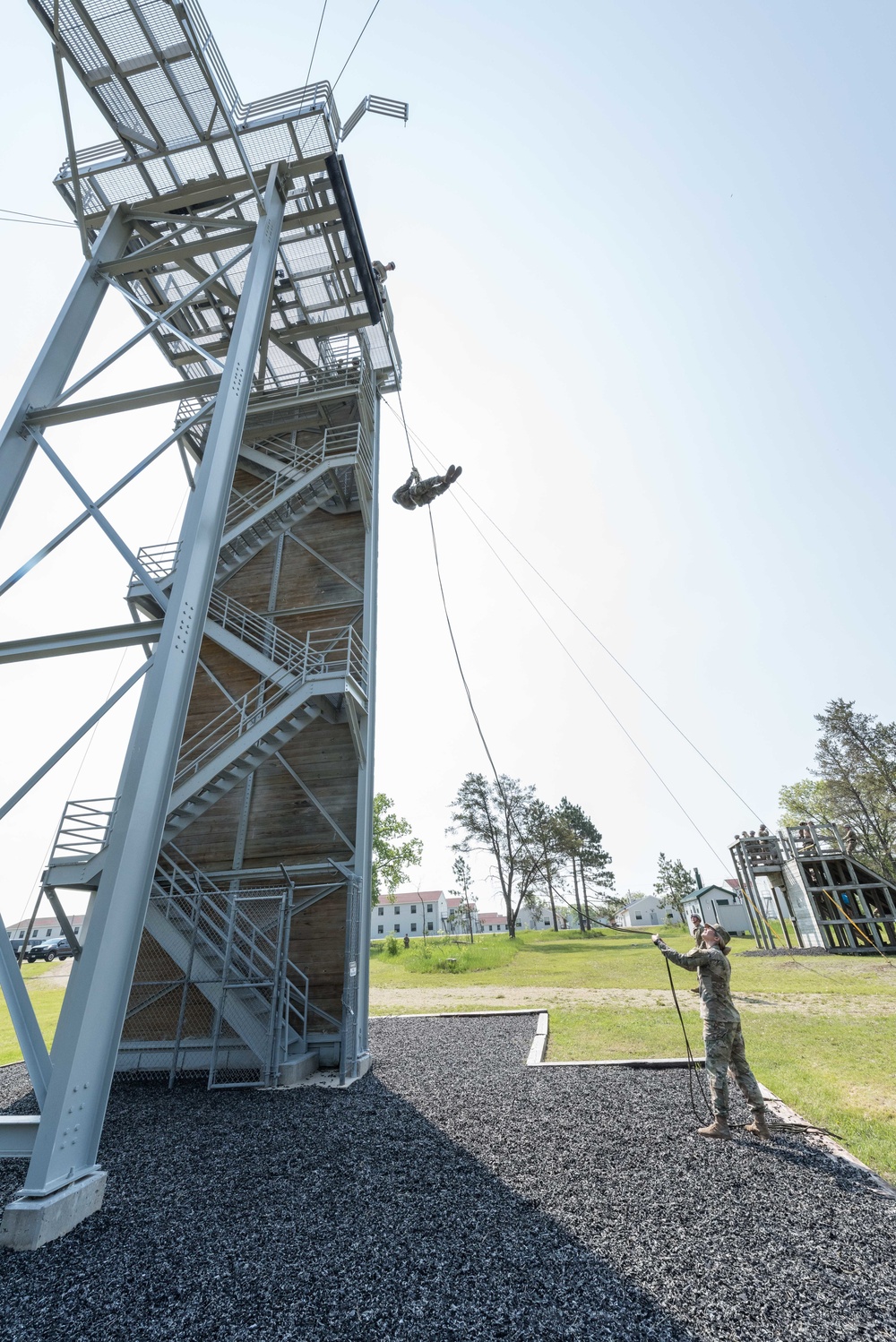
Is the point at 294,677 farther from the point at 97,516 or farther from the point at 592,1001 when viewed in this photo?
the point at 592,1001

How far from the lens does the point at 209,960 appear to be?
9039 millimetres

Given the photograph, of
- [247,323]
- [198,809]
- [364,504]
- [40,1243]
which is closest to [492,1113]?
[40,1243]

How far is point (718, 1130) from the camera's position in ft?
17.9

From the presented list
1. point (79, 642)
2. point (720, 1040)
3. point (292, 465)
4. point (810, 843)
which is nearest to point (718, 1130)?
point (720, 1040)

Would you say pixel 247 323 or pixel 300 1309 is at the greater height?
pixel 247 323

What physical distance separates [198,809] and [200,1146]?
4.68m

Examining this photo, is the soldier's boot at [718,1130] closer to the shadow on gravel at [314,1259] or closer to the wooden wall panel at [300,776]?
the shadow on gravel at [314,1259]

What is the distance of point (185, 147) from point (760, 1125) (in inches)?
581

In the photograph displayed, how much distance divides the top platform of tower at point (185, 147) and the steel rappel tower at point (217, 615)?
40 mm

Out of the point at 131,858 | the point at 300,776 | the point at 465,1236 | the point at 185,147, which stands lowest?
the point at 465,1236

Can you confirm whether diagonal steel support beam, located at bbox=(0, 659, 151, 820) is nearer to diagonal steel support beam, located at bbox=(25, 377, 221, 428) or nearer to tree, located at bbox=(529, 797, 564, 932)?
diagonal steel support beam, located at bbox=(25, 377, 221, 428)

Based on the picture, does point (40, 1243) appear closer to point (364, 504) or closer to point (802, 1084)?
point (802, 1084)

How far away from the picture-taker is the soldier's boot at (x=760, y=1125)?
17.7ft

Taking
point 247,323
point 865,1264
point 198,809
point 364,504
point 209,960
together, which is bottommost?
point 865,1264
